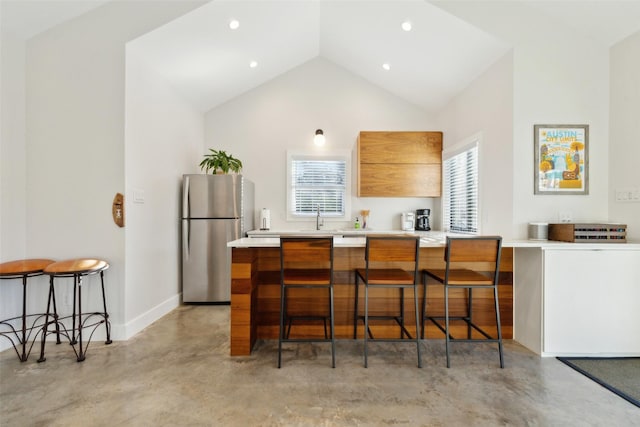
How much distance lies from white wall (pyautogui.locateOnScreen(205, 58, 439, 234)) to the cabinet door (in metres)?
2.43

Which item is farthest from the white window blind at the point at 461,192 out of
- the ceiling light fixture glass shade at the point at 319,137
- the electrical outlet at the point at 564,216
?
the ceiling light fixture glass shade at the point at 319,137

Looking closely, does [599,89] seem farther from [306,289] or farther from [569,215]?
[306,289]

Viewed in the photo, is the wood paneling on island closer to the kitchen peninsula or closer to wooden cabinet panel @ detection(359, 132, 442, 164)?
the kitchen peninsula

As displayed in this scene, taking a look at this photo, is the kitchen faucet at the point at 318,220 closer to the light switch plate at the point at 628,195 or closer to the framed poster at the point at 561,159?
the framed poster at the point at 561,159

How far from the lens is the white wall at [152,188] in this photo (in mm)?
2840

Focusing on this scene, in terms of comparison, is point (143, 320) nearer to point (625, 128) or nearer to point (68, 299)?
point (68, 299)

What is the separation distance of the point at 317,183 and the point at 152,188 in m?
2.34

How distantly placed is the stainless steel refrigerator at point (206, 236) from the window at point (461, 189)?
9.46ft

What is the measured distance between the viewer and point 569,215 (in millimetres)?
2752

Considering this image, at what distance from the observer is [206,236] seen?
3836mm

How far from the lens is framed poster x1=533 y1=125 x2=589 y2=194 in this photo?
274cm

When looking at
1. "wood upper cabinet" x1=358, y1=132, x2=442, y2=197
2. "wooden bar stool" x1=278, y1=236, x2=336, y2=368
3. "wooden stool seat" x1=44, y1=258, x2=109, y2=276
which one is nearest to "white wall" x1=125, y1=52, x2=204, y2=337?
"wooden stool seat" x1=44, y1=258, x2=109, y2=276

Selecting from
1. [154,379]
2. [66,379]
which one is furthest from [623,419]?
[66,379]

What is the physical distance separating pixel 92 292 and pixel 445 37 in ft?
13.4
